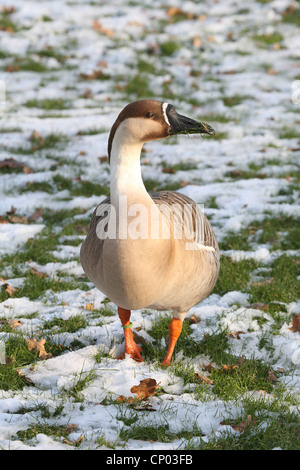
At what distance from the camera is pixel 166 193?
462 cm

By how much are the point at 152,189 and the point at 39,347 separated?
4217 millimetres

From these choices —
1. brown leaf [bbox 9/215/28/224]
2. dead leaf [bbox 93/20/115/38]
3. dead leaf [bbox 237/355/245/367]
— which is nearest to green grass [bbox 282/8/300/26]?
dead leaf [bbox 93/20/115/38]

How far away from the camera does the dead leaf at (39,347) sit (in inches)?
165

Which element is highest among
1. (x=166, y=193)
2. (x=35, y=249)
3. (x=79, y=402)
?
(x=166, y=193)

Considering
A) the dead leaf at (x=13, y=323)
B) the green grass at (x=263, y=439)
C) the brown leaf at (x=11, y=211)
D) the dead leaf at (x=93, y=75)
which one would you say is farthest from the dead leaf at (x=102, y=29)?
the green grass at (x=263, y=439)

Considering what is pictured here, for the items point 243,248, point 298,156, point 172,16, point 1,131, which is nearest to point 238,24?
point 172,16

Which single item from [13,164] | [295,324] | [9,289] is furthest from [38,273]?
[13,164]

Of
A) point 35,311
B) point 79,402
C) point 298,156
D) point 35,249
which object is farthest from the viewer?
point 298,156

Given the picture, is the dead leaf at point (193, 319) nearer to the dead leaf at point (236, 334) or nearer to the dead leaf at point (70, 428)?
the dead leaf at point (236, 334)

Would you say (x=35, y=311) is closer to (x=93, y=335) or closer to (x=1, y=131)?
(x=93, y=335)

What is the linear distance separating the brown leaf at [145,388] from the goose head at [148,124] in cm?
168

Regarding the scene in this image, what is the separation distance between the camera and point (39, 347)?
4.25 metres

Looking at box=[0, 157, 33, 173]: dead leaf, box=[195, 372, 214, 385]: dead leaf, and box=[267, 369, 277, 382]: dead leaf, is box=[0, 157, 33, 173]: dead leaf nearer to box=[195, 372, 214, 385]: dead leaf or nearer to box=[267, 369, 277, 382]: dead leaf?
box=[195, 372, 214, 385]: dead leaf
